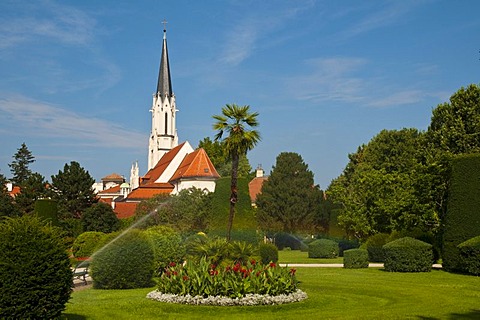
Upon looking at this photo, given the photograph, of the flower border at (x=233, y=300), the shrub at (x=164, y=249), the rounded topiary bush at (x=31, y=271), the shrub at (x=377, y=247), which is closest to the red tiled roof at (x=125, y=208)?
the shrub at (x=377, y=247)

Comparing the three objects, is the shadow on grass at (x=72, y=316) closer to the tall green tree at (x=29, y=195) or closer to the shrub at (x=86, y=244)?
the shrub at (x=86, y=244)

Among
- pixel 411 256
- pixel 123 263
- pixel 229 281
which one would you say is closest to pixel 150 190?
pixel 411 256

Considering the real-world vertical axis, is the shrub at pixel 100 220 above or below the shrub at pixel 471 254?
Answer: above

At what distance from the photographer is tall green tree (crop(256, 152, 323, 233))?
6856cm

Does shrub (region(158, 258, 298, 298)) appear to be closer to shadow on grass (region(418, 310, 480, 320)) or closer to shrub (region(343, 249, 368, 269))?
shadow on grass (region(418, 310, 480, 320))

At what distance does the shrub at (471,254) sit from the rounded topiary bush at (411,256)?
6.82 feet

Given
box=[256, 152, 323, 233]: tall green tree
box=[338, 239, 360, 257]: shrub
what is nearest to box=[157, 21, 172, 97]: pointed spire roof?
box=[256, 152, 323, 233]: tall green tree

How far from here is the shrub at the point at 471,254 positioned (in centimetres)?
2230

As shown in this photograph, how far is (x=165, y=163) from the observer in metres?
89.3

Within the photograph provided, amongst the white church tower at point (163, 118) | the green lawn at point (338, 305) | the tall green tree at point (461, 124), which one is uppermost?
the white church tower at point (163, 118)

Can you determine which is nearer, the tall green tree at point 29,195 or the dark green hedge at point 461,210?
the dark green hedge at point 461,210

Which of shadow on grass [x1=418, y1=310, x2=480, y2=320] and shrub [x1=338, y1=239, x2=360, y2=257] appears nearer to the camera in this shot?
shadow on grass [x1=418, y1=310, x2=480, y2=320]

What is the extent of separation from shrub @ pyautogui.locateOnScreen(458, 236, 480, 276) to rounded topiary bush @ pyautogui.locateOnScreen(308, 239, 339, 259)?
16579 mm

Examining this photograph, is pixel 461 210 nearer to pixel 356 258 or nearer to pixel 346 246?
pixel 356 258
